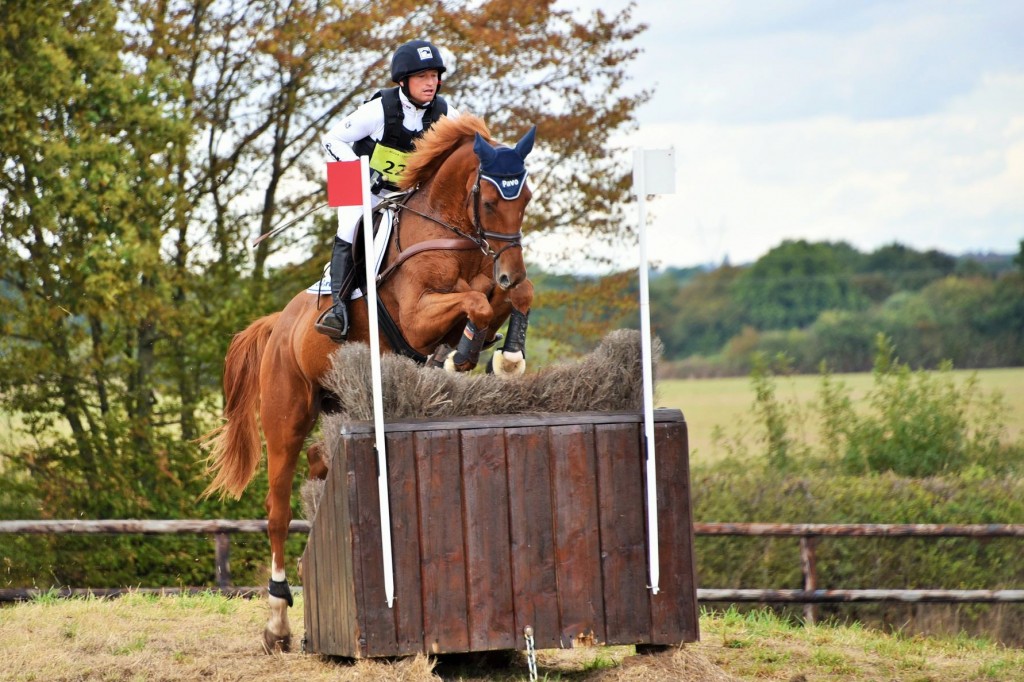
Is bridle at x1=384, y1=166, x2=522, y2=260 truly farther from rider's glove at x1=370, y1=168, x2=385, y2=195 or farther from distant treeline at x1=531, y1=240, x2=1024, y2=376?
distant treeline at x1=531, y1=240, x2=1024, y2=376

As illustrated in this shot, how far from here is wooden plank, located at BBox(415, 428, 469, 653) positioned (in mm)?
3869

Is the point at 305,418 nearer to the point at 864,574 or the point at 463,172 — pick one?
the point at 463,172

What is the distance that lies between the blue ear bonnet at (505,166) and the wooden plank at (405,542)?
116 cm

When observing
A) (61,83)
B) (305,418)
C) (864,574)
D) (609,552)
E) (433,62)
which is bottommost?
(864,574)

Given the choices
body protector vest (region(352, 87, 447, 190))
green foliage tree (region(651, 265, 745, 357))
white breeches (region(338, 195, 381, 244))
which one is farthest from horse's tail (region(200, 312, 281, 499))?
green foliage tree (region(651, 265, 745, 357))

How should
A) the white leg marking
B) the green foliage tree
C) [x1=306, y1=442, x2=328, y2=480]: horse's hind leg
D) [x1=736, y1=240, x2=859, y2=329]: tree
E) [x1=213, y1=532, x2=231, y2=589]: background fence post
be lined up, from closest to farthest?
the white leg marking → [x1=306, y1=442, x2=328, y2=480]: horse's hind leg → [x1=213, y1=532, x2=231, y2=589]: background fence post → [x1=736, y1=240, x2=859, y2=329]: tree → the green foliage tree

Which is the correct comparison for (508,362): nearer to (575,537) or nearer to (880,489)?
(575,537)

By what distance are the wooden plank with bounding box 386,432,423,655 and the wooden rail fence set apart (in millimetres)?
2716

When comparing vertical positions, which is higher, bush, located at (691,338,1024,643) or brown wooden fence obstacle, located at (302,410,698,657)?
brown wooden fence obstacle, located at (302,410,698,657)

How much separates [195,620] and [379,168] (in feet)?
8.72

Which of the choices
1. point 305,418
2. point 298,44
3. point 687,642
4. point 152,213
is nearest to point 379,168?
point 305,418

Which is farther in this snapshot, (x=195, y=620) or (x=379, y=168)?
(x=195, y=620)

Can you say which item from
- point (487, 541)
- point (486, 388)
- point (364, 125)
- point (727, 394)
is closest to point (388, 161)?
point (364, 125)

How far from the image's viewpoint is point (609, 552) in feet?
12.9
